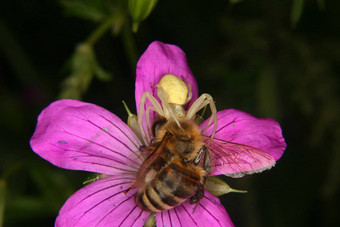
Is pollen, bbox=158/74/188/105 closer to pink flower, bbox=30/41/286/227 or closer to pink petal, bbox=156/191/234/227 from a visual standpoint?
pink flower, bbox=30/41/286/227

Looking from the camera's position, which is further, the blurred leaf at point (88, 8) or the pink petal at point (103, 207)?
the blurred leaf at point (88, 8)

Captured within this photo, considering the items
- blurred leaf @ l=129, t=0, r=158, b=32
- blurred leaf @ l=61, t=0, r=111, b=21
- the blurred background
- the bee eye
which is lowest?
the blurred background

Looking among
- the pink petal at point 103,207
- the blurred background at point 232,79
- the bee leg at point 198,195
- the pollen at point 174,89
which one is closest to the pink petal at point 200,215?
the pink petal at point 103,207

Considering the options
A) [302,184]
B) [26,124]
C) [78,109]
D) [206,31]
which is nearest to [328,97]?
[302,184]

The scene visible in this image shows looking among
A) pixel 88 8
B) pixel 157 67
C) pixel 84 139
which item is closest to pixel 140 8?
pixel 157 67

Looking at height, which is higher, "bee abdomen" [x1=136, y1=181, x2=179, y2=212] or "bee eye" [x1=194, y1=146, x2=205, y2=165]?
"bee eye" [x1=194, y1=146, x2=205, y2=165]

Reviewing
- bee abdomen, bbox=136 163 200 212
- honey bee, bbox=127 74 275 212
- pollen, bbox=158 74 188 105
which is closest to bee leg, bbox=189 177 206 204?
honey bee, bbox=127 74 275 212

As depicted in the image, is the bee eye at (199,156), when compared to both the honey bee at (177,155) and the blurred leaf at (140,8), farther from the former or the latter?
the blurred leaf at (140,8)

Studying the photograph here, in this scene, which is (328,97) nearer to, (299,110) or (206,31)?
(299,110)
